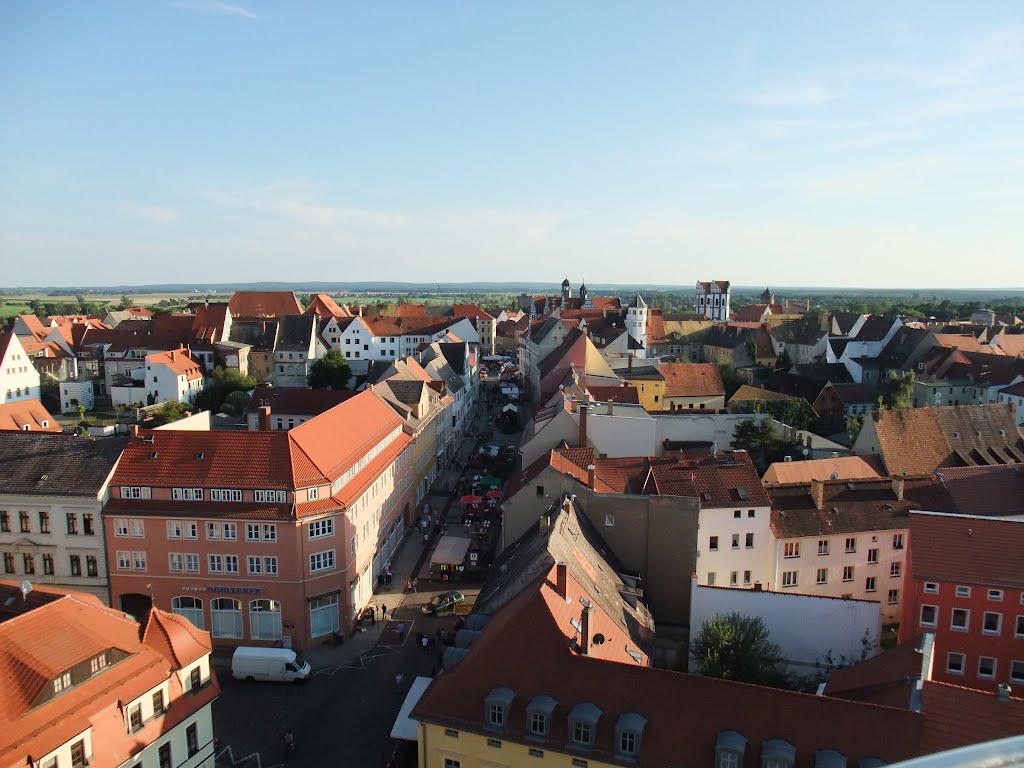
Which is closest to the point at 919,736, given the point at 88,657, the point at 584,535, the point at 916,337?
the point at 584,535

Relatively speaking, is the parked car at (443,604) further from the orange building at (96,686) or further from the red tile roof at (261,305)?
the red tile roof at (261,305)

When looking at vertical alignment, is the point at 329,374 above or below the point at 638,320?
below

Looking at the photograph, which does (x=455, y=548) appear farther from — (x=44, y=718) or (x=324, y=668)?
(x=44, y=718)

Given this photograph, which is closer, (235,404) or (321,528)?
(321,528)

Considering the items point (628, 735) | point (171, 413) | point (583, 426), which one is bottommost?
point (171, 413)

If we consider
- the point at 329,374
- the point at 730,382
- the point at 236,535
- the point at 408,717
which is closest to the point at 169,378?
the point at 329,374

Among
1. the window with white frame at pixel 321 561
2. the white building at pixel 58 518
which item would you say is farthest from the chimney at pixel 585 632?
the white building at pixel 58 518

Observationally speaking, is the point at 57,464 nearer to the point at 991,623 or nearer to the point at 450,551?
the point at 450,551
